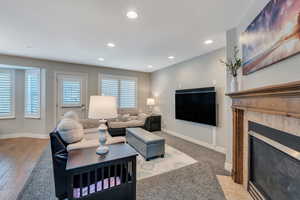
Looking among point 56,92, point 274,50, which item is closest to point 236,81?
point 274,50

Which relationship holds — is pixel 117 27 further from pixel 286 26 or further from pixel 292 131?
pixel 292 131

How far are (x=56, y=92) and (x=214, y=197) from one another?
5.29 meters

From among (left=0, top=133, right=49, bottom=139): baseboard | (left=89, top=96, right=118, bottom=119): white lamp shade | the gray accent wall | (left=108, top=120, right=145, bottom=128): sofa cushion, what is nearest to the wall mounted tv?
(left=108, top=120, right=145, bottom=128): sofa cushion

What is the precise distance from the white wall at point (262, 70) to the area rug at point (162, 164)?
0.85 metres

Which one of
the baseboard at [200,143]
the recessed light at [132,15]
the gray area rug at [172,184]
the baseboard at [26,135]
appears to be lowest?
the gray area rug at [172,184]

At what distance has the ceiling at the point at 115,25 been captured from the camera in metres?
1.91

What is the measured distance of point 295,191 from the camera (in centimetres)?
118

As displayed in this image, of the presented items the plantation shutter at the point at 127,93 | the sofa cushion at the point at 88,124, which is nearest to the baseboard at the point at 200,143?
the plantation shutter at the point at 127,93

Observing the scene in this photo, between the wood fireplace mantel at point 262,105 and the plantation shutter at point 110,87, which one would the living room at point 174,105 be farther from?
the plantation shutter at point 110,87

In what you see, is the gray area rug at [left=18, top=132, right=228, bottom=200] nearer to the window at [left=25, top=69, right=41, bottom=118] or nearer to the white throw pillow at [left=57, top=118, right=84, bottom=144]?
the white throw pillow at [left=57, top=118, right=84, bottom=144]

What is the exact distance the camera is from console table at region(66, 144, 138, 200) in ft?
4.74

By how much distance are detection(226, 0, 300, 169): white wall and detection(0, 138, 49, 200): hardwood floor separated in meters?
3.48

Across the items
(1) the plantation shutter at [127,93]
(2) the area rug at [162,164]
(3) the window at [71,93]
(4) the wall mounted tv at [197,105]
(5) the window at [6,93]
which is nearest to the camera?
(2) the area rug at [162,164]

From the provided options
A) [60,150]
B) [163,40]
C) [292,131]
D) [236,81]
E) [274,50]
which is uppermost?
[163,40]
